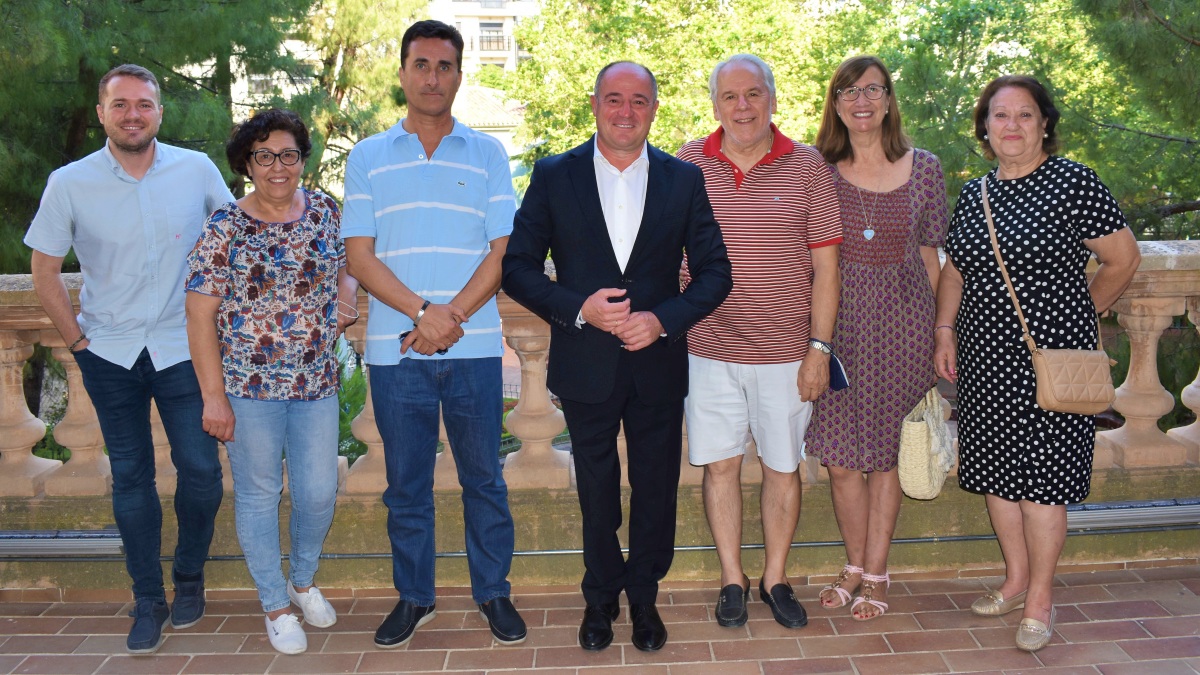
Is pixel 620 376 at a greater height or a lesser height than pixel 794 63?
lesser

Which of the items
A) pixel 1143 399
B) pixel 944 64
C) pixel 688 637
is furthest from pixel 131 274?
pixel 944 64

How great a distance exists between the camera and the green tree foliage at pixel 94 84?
A: 8.55 m

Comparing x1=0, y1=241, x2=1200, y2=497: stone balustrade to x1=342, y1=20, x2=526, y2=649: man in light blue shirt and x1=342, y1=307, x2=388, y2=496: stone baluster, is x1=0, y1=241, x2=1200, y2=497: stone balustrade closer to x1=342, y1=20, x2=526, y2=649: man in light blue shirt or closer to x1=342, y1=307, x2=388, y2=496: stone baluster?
x1=342, y1=307, x2=388, y2=496: stone baluster

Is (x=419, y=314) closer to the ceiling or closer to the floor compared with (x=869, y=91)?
closer to the floor

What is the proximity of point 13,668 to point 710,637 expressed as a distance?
232cm

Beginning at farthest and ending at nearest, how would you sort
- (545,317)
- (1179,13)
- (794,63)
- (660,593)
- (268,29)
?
(794,63), (268,29), (1179,13), (660,593), (545,317)

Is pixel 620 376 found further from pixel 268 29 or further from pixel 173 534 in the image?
pixel 268 29

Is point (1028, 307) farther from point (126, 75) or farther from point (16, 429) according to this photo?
point (16, 429)

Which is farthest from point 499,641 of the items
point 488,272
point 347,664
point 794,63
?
point 794,63

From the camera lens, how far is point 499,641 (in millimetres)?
3494

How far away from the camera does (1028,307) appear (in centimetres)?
330

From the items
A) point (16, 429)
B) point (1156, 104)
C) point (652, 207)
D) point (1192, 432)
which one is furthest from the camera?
point (1156, 104)

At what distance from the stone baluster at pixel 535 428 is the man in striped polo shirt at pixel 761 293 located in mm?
602

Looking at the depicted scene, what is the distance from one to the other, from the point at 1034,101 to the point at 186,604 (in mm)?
3375
